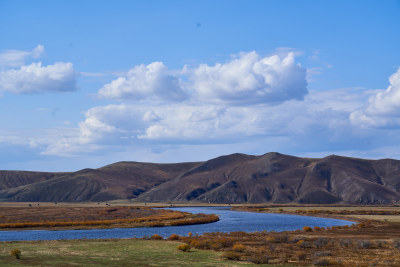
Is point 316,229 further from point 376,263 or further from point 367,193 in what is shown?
point 367,193

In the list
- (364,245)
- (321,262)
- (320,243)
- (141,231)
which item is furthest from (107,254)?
(141,231)

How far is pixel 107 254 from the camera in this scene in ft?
128

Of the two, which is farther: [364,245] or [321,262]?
[364,245]

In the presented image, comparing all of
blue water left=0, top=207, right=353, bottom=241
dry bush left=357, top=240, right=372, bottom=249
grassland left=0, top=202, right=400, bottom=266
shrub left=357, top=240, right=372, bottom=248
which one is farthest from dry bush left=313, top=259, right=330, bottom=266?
blue water left=0, top=207, right=353, bottom=241

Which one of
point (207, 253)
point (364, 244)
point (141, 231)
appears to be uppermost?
point (364, 244)

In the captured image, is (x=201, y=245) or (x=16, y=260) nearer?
(x=16, y=260)

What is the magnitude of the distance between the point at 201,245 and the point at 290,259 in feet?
32.2

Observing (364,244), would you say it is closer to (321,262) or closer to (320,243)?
(320,243)

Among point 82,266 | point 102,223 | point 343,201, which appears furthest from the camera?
point 343,201

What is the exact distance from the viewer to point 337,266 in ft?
110

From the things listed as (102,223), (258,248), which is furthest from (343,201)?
(258,248)

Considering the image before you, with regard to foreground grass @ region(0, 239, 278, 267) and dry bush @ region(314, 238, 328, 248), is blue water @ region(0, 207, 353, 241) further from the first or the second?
dry bush @ region(314, 238, 328, 248)

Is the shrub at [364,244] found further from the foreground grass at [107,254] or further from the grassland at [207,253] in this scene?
the foreground grass at [107,254]

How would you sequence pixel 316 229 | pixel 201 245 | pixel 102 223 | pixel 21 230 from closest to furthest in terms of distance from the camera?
pixel 201 245 < pixel 316 229 < pixel 21 230 < pixel 102 223
